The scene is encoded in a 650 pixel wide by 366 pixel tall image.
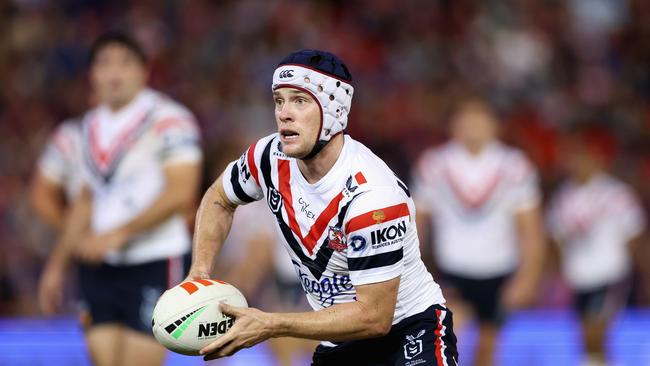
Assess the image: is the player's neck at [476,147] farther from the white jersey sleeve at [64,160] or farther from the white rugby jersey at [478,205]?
the white jersey sleeve at [64,160]

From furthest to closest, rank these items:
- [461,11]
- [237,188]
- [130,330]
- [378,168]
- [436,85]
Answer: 1. [461,11]
2. [436,85]
3. [130,330]
4. [237,188]
5. [378,168]

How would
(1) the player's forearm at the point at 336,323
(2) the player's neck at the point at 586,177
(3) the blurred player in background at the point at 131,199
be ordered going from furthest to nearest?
(2) the player's neck at the point at 586,177, (3) the blurred player in background at the point at 131,199, (1) the player's forearm at the point at 336,323

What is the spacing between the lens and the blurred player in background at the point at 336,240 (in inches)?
185

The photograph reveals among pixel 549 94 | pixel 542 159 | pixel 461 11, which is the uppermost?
pixel 461 11

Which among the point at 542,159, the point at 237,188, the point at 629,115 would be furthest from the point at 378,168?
the point at 629,115

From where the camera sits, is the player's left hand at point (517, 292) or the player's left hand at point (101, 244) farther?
the player's left hand at point (517, 292)

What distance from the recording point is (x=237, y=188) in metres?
5.59

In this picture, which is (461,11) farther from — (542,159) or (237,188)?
(237,188)

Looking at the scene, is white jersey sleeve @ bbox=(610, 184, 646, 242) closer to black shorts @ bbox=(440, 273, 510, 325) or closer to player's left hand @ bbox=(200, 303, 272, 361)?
black shorts @ bbox=(440, 273, 510, 325)

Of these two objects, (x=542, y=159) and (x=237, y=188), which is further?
(x=542, y=159)

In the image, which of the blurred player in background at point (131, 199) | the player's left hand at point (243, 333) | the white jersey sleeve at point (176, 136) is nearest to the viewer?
the player's left hand at point (243, 333)

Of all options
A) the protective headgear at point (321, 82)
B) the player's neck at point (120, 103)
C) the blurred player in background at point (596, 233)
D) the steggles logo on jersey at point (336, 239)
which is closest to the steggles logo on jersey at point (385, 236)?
the steggles logo on jersey at point (336, 239)

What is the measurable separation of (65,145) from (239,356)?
3016mm

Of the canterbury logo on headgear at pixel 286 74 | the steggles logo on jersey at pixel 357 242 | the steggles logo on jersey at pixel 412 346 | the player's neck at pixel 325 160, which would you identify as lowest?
the steggles logo on jersey at pixel 412 346
